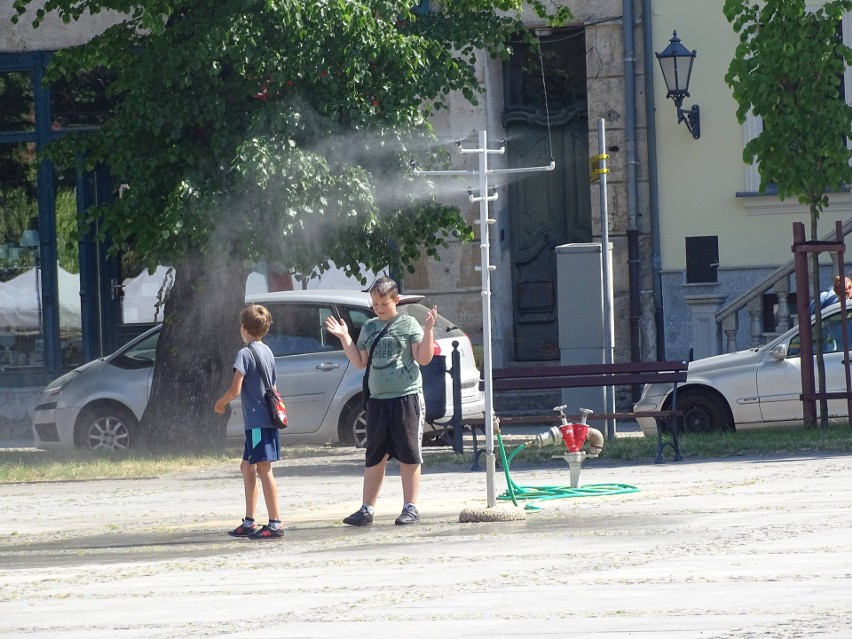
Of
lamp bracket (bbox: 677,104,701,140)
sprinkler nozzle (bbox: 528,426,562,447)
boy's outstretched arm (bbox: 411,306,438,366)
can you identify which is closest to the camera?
boy's outstretched arm (bbox: 411,306,438,366)

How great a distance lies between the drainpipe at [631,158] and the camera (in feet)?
70.3

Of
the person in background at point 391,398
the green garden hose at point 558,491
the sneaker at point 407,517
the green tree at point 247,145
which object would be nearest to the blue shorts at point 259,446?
the person in background at point 391,398

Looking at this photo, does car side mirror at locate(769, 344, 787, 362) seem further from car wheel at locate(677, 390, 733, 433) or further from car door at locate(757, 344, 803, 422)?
car wheel at locate(677, 390, 733, 433)

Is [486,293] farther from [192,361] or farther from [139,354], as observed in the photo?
[139,354]

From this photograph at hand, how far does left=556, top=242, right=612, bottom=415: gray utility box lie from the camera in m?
17.1

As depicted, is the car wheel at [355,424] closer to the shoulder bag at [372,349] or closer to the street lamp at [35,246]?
the shoulder bag at [372,349]

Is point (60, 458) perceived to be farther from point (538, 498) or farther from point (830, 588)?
point (830, 588)

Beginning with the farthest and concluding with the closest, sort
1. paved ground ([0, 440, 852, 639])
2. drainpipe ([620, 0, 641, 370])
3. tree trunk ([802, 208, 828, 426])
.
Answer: drainpipe ([620, 0, 641, 370]) < tree trunk ([802, 208, 828, 426]) < paved ground ([0, 440, 852, 639])

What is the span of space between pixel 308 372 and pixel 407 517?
6.51 meters

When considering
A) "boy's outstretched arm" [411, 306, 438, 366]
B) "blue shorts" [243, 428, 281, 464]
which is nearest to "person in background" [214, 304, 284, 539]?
"blue shorts" [243, 428, 281, 464]

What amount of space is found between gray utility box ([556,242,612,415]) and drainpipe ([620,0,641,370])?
4206 mm

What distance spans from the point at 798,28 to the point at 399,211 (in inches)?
174

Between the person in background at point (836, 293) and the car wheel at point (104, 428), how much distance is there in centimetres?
729

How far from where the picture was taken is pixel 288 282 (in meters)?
21.7
